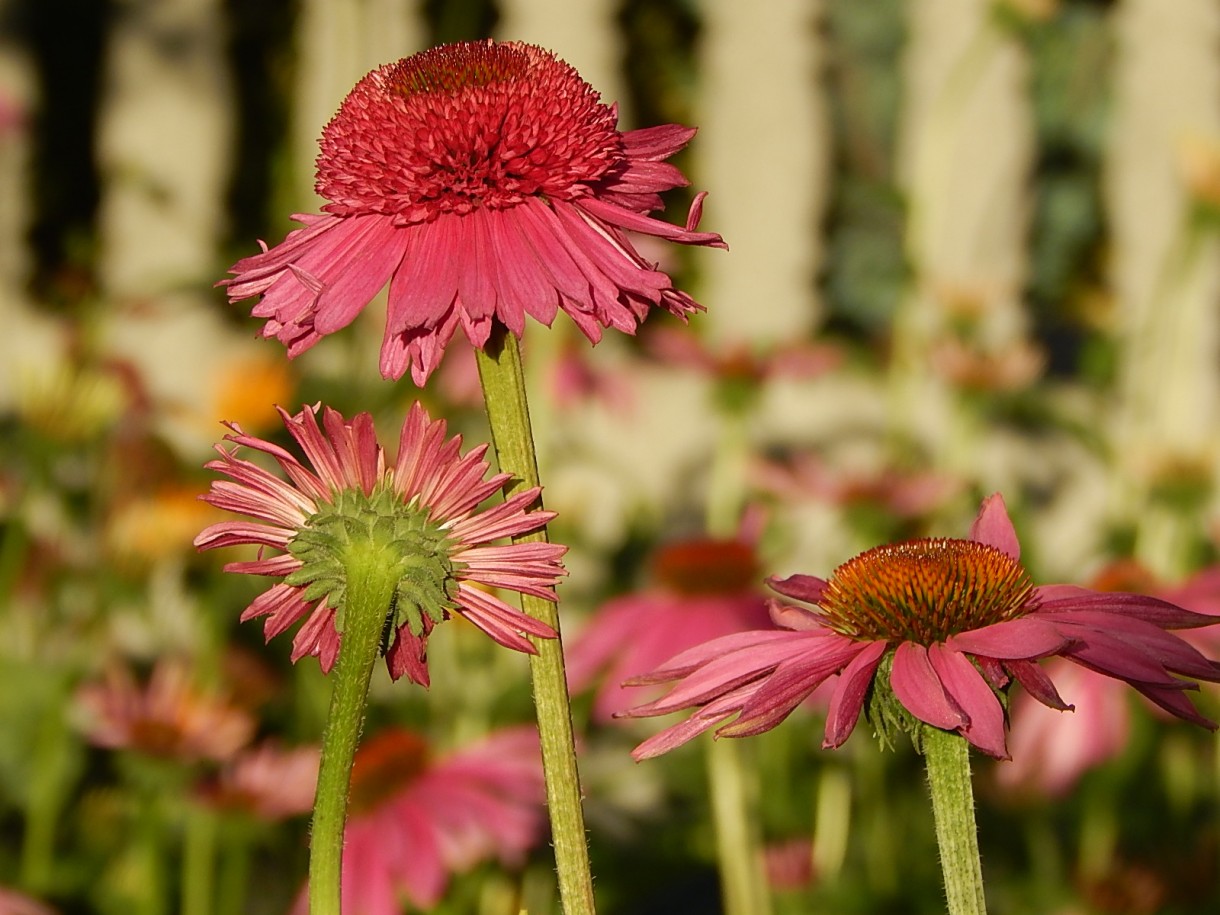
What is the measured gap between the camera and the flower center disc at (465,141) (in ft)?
1.38

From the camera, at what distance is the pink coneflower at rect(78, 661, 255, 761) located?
1301mm

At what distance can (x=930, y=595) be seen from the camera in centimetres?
44

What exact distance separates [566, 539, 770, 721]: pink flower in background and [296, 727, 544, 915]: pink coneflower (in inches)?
A: 4.4

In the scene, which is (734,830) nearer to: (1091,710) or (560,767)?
(1091,710)

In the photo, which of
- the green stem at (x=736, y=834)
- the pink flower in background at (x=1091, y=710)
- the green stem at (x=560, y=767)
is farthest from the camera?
the pink flower in background at (x=1091, y=710)

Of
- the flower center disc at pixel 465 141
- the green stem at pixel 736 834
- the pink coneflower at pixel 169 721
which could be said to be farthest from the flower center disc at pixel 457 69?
the pink coneflower at pixel 169 721

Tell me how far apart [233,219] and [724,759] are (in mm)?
2137

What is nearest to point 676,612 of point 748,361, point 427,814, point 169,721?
point 427,814

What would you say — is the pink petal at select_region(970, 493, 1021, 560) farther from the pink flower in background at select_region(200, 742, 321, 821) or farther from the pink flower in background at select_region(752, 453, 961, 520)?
the pink flower in background at select_region(752, 453, 961, 520)

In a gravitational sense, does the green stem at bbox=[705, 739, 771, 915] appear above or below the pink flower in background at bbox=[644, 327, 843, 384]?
below

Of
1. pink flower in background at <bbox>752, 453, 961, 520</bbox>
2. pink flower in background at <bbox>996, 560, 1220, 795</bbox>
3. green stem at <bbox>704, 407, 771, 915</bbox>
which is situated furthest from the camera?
pink flower in background at <bbox>752, 453, 961, 520</bbox>

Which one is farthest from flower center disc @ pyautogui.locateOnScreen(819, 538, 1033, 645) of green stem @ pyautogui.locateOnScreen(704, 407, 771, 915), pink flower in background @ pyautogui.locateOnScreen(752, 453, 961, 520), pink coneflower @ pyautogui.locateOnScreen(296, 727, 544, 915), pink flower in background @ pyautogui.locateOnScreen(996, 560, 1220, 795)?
pink flower in background @ pyautogui.locateOnScreen(752, 453, 961, 520)

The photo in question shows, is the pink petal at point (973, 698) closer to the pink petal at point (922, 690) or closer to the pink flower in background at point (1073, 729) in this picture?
the pink petal at point (922, 690)

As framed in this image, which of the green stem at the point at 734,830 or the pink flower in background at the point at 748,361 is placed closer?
the green stem at the point at 734,830
